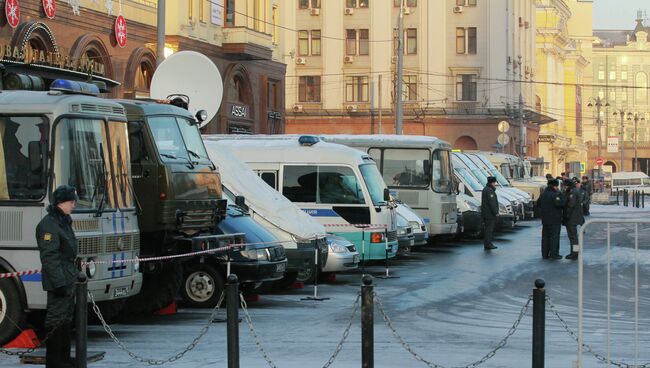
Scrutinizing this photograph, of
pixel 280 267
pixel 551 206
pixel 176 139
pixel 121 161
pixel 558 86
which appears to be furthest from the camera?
pixel 558 86

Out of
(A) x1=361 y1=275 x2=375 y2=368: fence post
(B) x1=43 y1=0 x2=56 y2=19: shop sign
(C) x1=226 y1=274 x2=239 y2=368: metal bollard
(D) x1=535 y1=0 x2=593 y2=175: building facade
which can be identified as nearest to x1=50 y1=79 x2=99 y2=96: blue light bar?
(C) x1=226 y1=274 x2=239 y2=368: metal bollard

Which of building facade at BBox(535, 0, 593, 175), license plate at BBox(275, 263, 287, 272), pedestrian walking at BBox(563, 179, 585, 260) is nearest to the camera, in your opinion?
license plate at BBox(275, 263, 287, 272)

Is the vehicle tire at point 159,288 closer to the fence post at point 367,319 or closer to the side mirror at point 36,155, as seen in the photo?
the side mirror at point 36,155

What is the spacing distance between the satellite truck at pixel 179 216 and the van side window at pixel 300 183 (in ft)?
19.2

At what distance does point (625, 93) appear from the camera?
188 metres

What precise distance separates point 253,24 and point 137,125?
35.9 m

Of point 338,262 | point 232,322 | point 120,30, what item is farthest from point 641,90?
point 232,322

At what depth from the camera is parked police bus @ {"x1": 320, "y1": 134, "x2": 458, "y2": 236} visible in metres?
30.8

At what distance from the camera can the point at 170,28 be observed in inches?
1743

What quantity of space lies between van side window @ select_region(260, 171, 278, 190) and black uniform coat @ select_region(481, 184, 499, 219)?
31.5 feet

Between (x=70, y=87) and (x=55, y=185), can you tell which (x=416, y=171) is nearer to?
(x=70, y=87)

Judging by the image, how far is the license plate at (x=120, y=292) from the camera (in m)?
14.4

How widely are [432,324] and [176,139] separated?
4188 millimetres

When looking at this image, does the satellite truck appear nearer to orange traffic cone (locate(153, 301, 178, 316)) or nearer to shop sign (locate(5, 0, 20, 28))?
orange traffic cone (locate(153, 301, 178, 316))
